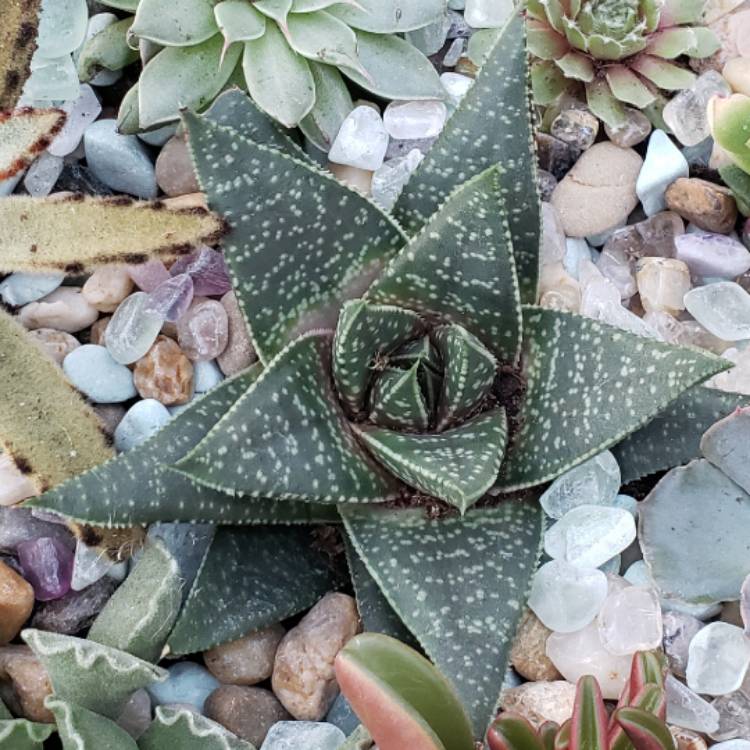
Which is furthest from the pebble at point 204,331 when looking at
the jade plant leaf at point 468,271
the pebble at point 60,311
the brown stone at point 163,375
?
the jade plant leaf at point 468,271

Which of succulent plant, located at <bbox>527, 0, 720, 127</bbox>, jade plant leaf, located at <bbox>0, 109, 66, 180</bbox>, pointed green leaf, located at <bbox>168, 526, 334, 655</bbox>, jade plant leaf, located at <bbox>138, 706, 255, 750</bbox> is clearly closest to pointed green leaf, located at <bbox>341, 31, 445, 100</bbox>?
succulent plant, located at <bbox>527, 0, 720, 127</bbox>

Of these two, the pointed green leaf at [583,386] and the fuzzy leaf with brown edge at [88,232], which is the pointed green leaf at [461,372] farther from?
the fuzzy leaf with brown edge at [88,232]

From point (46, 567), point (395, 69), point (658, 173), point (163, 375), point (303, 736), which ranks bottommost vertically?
point (303, 736)

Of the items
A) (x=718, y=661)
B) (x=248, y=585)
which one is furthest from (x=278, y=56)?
(x=718, y=661)

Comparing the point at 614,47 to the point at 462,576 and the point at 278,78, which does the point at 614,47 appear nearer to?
the point at 278,78

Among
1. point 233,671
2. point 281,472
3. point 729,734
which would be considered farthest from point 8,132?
point 729,734

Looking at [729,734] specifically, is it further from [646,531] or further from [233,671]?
[233,671]
